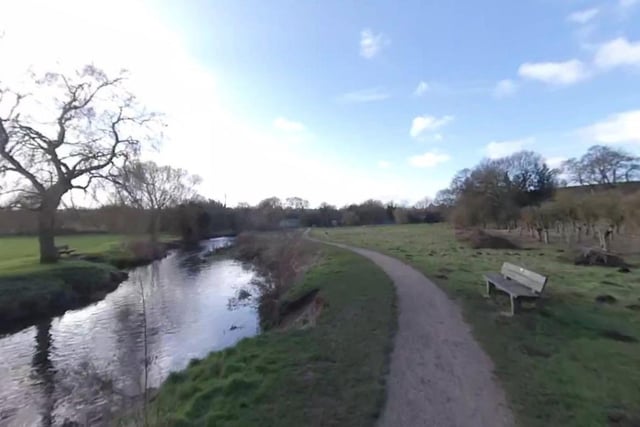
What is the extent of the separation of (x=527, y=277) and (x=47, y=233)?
24222 millimetres

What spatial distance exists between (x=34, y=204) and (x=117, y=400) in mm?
18786

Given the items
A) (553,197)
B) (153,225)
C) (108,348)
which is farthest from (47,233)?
(553,197)

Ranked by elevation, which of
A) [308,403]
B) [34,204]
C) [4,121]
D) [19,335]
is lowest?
Result: [19,335]

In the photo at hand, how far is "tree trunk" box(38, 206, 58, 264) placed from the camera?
2216cm

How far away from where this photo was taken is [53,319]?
621 inches

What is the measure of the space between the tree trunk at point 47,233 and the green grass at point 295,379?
1847cm

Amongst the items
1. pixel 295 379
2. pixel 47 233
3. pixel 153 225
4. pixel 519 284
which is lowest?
pixel 295 379

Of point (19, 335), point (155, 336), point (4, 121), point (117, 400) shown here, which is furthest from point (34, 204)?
point (117, 400)

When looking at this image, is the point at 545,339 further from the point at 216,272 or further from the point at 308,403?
the point at 216,272

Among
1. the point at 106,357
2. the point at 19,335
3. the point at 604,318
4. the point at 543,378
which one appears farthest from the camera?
the point at 19,335

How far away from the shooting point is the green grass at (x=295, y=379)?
5203 mm

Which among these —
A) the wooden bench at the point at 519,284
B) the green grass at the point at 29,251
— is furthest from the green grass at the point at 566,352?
the green grass at the point at 29,251

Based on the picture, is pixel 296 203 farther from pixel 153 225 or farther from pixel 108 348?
pixel 108 348

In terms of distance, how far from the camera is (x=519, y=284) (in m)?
10.4
